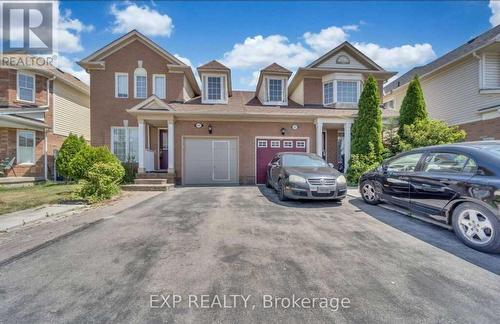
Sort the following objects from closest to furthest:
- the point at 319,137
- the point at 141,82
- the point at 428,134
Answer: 1. the point at 428,134
2. the point at 319,137
3. the point at 141,82

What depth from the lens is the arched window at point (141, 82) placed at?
47.0ft

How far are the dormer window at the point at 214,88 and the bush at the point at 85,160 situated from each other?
6.33 meters

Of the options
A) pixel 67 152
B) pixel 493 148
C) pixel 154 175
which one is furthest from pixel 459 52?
pixel 67 152

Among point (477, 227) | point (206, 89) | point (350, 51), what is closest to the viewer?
point (477, 227)

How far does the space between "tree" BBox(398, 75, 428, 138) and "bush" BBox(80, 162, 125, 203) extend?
1282 cm

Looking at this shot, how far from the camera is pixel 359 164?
37.7ft

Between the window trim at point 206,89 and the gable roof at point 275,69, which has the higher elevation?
the gable roof at point 275,69

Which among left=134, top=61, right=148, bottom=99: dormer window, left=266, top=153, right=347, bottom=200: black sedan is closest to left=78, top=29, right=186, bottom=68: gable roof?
left=134, top=61, right=148, bottom=99: dormer window

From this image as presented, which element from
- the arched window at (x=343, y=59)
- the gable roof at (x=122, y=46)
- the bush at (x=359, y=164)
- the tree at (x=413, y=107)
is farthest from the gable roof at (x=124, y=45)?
the tree at (x=413, y=107)

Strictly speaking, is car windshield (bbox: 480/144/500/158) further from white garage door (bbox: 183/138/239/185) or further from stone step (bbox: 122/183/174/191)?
stone step (bbox: 122/183/174/191)

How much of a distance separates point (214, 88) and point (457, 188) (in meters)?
12.4

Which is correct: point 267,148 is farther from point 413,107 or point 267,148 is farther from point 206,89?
point 413,107

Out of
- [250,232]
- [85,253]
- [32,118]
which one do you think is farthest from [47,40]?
[250,232]

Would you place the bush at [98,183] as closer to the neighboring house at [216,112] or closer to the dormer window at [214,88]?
the neighboring house at [216,112]
